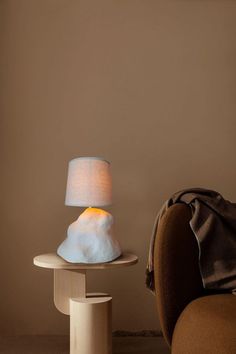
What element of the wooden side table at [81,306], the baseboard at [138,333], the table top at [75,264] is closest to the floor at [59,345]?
the baseboard at [138,333]

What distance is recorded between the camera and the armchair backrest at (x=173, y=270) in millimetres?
1294

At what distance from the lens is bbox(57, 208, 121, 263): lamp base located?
1.58m

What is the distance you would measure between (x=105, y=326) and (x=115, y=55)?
1.43m

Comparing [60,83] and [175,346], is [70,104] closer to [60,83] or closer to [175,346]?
[60,83]

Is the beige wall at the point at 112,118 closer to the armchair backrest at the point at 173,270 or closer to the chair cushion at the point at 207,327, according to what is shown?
the armchair backrest at the point at 173,270

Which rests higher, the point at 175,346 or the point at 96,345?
the point at 175,346

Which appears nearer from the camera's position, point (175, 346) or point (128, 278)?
point (175, 346)

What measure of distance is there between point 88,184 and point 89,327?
0.57m

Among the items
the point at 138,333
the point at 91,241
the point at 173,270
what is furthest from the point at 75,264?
the point at 138,333

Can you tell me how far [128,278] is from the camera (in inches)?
82.4

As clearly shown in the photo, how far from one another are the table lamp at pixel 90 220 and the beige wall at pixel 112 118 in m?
0.44

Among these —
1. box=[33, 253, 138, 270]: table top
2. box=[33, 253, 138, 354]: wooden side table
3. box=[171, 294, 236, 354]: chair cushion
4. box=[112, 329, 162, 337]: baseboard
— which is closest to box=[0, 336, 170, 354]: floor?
box=[112, 329, 162, 337]: baseboard

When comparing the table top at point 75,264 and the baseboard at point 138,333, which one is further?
the baseboard at point 138,333

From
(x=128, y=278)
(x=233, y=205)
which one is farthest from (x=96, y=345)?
(x=233, y=205)
